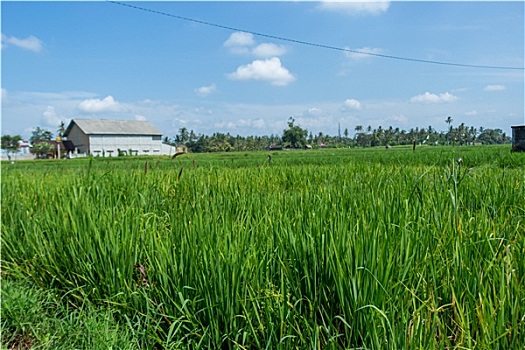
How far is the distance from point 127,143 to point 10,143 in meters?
21.0

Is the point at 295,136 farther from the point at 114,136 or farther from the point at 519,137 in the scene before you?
the point at 519,137

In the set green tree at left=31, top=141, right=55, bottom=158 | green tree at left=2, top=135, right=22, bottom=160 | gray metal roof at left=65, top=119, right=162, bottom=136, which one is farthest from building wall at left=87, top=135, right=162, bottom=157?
green tree at left=2, top=135, right=22, bottom=160

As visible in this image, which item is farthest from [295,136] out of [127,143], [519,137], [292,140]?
[519,137]

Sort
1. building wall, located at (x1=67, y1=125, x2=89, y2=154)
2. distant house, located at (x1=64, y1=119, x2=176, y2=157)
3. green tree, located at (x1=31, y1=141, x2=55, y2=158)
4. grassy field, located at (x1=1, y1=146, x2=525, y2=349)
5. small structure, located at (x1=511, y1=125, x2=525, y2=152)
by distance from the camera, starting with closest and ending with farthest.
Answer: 1. grassy field, located at (x1=1, y1=146, x2=525, y2=349)
2. small structure, located at (x1=511, y1=125, x2=525, y2=152)
3. green tree, located at (x1=31, y1=141, x2=55, y2=158)
4. building wall, located at (x1=67, y1=125, x2=89, y2=154)
5. distant house, located at (x1=64, y1=119, x2=176, y2=157)

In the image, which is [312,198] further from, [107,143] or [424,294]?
[107,143]

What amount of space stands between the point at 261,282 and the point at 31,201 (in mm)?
3797

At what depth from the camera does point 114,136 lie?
62.9 m

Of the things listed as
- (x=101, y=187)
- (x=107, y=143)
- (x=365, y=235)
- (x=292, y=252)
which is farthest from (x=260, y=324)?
(x=107, y=143)

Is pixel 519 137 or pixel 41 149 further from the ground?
pixel 41 149

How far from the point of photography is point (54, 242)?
2.96 m

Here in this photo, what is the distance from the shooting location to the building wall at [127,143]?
199ft

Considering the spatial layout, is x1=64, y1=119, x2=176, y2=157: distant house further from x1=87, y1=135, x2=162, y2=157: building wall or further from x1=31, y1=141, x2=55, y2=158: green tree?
x1=31, y1=141, x2=55, y2=158: green tree

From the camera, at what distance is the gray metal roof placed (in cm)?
6118

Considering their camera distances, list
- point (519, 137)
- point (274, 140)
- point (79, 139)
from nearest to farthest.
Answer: point (519, 137) < point (79, 139) < point (274, 140)
